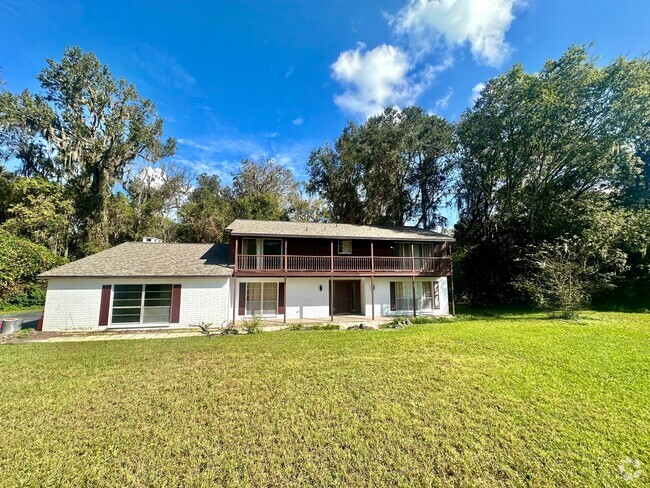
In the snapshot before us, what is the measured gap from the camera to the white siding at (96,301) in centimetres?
1217

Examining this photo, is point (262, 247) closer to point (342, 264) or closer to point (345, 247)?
point (342, 264)

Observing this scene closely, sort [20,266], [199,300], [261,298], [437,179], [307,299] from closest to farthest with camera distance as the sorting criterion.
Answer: [199,300] < [261,298] < [307,299] < [20,266] < [437,179]

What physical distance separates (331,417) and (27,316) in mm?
18370

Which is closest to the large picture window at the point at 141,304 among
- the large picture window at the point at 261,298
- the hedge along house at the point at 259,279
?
the hedge along house at the point at 259,279

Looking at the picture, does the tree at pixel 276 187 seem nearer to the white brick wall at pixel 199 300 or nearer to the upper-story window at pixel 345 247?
the upper-story window at pixel 345 247

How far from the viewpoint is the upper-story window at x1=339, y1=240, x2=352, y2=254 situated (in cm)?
1711

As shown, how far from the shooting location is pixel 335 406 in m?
4.75

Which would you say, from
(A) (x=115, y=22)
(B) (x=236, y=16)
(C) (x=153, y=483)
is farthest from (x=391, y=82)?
(C) (x=153, y=483)

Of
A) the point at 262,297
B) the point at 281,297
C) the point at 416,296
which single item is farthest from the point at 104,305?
the point at 416,296

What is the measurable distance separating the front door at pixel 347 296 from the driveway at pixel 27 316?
47.5ft

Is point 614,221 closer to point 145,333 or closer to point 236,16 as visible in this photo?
point 236,16

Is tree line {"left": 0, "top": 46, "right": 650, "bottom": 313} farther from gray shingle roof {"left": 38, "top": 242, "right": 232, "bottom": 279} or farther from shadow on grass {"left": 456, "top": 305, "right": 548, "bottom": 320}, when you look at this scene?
gray shingle roof {"left": 38, "top": 242, "right": 232, "bottom": 279}

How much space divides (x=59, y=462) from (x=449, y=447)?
4.82 metres

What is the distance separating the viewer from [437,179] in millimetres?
27797
